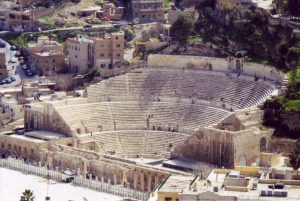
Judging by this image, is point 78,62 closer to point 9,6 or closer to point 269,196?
point 9,6

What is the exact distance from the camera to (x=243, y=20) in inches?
3494

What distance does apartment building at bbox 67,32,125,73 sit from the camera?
298 ft

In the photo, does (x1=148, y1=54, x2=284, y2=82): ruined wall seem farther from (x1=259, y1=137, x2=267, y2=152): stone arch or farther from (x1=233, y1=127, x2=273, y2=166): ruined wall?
(x1=233, y1=127, x2=273, y2=166): ruined wall

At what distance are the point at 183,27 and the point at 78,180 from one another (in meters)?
22.0

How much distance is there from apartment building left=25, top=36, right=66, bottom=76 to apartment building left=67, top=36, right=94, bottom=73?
956mm

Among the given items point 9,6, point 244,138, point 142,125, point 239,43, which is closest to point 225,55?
point 239,43

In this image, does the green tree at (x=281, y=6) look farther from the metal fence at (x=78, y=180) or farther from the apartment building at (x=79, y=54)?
the metal fence at (x=78, y=180)

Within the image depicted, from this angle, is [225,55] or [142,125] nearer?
[142,125]

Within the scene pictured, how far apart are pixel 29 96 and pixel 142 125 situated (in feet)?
38.5

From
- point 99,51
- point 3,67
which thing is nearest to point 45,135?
point 99,51

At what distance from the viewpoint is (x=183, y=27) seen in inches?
3595

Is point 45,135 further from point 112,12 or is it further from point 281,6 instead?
point 112,12

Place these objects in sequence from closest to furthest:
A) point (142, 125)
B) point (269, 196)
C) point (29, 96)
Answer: point (269, 196) → point (142, 125) → point (29, 96)

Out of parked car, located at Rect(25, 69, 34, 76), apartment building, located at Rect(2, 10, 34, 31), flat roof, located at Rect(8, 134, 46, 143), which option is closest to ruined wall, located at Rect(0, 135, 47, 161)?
flat roof, located at Rect(8, 134, 46, 143)
